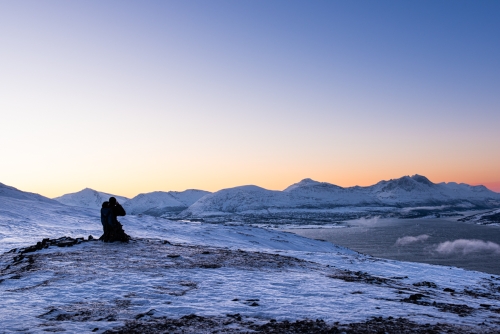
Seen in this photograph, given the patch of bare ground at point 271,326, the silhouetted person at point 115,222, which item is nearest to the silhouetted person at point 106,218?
the silhouetted person at point 115,222

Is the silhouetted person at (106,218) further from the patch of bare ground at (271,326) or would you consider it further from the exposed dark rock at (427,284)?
the exposed dark rock at (427,284)

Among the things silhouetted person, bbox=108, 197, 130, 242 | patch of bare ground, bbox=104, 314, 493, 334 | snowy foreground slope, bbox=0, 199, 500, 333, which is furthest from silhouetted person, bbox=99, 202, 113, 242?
patch of bare ground, bbox=104, 314, 493, 334

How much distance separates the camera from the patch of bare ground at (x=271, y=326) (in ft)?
26.1

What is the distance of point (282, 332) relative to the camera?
311 inches

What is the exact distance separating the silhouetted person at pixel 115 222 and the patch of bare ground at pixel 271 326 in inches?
519

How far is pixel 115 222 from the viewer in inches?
846

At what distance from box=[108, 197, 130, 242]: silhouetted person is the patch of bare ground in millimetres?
13184

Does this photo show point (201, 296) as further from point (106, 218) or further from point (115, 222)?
point (115, 222)

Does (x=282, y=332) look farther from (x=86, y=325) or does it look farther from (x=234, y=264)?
(x=234, y=264)

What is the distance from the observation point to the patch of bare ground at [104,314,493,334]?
26.1 ft

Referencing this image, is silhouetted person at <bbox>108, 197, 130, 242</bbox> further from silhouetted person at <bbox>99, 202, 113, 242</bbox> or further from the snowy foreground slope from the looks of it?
the snowy foreground slope

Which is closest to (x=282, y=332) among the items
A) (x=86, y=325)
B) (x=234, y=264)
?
(x=86, y=325)

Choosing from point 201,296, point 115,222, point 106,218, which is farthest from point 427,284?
point 106,218

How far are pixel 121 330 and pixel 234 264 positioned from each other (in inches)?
393
